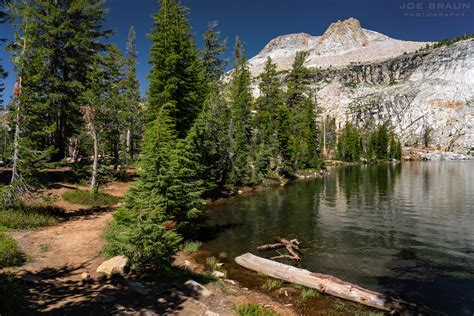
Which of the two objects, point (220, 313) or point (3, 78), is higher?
point (3, 78)

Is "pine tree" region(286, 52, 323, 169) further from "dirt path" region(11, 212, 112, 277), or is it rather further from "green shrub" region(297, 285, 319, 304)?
"green shrub" region(297, 285, 319, 304)

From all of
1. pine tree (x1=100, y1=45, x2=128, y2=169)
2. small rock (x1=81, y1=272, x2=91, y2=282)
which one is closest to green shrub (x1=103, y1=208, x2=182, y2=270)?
small rock (x1=81, y1=272, x2=91, y2=282)

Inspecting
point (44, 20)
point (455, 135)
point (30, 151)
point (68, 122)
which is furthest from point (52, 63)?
point (455, 135)

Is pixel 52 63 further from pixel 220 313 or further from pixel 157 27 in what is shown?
pixel 220 313

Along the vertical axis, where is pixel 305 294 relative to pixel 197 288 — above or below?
below

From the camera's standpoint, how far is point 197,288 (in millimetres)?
9648

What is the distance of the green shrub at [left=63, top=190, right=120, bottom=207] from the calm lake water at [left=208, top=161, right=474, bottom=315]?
26.7 ft

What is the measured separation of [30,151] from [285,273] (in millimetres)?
15203

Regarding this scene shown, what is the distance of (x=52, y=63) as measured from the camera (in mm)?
28453

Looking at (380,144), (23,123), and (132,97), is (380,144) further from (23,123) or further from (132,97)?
(23,123)

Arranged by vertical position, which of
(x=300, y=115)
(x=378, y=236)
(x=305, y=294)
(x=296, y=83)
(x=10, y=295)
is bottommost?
(x=378, y=236)

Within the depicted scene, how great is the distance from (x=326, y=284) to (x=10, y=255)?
11.2 metres

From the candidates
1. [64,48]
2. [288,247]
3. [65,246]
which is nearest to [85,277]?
[65,246]

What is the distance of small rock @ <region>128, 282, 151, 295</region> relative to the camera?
29.3 ft
